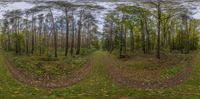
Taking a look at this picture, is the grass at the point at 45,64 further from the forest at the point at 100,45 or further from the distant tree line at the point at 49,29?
the distant tree line at the point at 49,29

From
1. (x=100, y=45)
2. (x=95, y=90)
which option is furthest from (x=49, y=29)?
(x=95, y=90)

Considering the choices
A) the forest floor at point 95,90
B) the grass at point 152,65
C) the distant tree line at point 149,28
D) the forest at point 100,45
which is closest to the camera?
the forest floor at point 95,90

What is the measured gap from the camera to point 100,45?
2000 centimetres

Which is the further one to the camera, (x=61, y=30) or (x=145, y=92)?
(x=61, y=30)

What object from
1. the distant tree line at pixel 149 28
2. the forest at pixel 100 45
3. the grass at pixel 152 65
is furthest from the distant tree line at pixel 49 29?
the grass at pixel 152 65

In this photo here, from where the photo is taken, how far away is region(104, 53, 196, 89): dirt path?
17938 millimetres

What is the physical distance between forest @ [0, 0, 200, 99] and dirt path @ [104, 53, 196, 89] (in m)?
0.05

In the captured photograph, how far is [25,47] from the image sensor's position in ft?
62.5

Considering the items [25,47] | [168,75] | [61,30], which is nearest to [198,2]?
[168,75]

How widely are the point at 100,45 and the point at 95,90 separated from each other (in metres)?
3.60

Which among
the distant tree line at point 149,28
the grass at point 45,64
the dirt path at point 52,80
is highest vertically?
the distant tree line at point 149,28

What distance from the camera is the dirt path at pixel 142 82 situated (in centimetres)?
1794

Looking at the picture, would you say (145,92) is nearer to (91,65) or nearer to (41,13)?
(91,65)

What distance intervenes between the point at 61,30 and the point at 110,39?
2.90m
